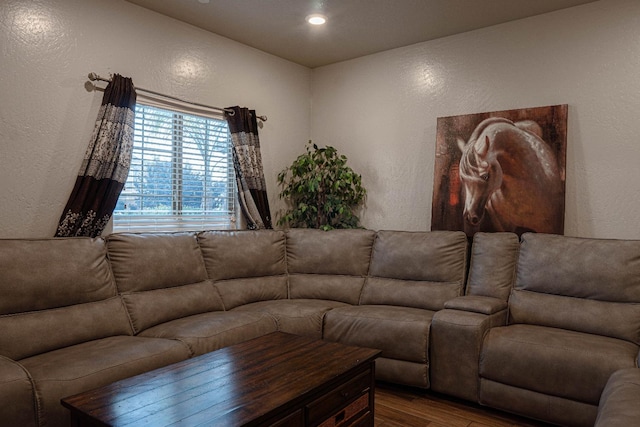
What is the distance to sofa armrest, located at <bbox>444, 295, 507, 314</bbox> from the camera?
2848mm

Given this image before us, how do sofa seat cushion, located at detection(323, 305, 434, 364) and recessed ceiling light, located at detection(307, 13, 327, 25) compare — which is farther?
recessed ceiling light, located at detection(307, 13, 327, 25)

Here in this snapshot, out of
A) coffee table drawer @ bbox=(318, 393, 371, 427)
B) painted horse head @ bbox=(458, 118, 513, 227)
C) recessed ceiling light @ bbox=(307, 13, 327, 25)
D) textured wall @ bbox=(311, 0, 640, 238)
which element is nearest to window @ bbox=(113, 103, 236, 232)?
recessed ceiling light @ bbox=(307, 13, 327, 25)

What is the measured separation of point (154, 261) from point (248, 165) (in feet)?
4.38

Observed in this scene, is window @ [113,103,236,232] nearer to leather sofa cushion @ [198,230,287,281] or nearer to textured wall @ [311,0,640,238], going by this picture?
leather sofa cushion @ [198,230,287,281]

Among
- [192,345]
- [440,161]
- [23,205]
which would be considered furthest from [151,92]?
[440,161]

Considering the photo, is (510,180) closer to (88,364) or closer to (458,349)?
(458,349)

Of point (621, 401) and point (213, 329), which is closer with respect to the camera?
point (621, 401)

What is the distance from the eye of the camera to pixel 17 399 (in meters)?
1.77

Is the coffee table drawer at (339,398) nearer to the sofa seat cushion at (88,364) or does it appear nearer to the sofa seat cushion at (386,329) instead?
the sofa seat cushion at (386,329)

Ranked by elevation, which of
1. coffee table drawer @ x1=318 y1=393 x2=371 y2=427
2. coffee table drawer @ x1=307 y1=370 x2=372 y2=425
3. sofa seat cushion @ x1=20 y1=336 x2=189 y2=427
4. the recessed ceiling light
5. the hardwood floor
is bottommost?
the hardwood floor

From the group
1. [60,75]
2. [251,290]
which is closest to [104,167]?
[60,75]

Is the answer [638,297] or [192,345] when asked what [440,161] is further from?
[192,345]

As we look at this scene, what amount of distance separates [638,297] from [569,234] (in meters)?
0.72

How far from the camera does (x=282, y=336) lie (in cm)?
256
